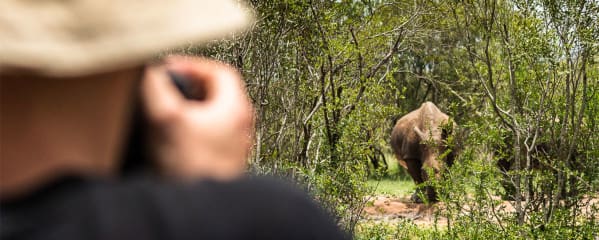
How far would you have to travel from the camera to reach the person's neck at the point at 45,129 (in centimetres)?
63

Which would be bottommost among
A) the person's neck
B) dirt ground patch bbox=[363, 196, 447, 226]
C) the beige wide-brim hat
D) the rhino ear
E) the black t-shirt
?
dirt ground patch bbox=[363, 196, 447, 226]

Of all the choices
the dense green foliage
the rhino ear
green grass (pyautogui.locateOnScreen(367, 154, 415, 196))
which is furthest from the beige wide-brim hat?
green grass (pyautogui.locateOnScreen(367, 154, 415, 196))

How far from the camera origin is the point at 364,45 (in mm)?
6602

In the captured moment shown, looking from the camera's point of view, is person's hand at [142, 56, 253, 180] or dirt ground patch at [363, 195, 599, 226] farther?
dirt ground patch at [363, 195, 599, 226]

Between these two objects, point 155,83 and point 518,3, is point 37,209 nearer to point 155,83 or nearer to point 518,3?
point 155,83

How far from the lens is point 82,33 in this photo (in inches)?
23.9

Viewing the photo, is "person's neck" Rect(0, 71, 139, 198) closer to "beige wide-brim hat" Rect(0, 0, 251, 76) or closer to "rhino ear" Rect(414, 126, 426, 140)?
"beige wide-brim hat" Rect(0, 0, 251, 76)

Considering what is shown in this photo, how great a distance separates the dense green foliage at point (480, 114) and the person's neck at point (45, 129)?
4854 millimetres

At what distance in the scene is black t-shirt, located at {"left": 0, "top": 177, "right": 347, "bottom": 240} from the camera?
1.97 ft

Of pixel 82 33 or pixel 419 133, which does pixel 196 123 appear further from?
pixel 419 133

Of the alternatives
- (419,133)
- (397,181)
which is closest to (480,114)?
(419,133)

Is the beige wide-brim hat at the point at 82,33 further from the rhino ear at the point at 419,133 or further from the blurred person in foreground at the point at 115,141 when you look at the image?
the rhino ear at the point at 419,133

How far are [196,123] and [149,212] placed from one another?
4.7 inches

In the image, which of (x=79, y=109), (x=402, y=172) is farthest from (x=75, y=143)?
(x=402, y=172)
